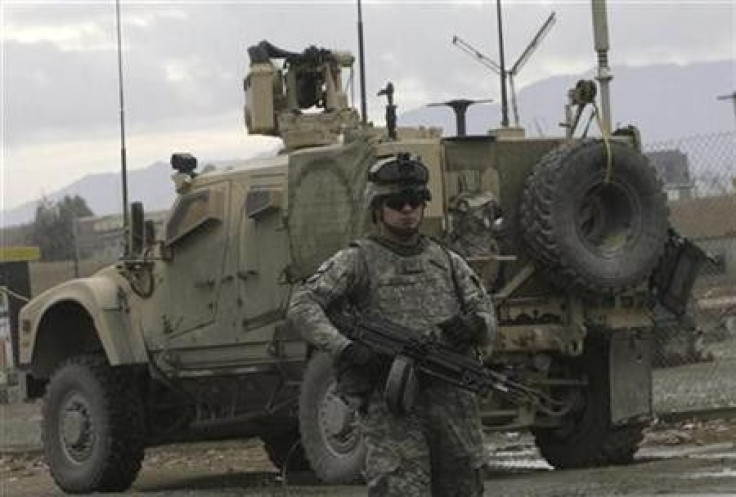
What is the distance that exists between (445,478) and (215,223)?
5726 mm

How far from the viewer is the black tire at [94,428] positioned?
11477 mm

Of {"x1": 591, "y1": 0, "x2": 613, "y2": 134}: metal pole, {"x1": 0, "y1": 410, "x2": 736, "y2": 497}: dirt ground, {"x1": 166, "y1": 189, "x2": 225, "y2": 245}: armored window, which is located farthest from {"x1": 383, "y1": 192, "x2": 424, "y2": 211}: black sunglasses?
{"x1": 591, "y1": 0, "x2": 613, "y2": 134}: metal pole

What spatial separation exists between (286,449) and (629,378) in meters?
3.21

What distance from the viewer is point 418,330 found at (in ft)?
18.7

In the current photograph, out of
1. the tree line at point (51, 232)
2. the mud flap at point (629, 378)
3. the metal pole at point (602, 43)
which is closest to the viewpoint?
the mud flap at point (629, 378)

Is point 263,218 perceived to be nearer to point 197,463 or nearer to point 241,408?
point 241,408

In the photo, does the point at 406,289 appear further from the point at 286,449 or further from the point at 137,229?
the point at 286,449

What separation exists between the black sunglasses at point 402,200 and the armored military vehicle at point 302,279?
3955 millimetres

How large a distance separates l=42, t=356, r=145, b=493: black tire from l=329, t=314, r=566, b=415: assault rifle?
240 inches

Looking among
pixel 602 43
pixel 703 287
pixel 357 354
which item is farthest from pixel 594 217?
pixel 703 287

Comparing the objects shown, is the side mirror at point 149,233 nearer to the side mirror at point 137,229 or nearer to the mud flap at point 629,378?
the side mirror at point 137,229

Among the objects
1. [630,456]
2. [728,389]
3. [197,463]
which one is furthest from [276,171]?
[728,389]

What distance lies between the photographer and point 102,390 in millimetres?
11602

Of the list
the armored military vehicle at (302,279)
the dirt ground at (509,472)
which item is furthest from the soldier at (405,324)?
the armored military vehicle at (302,279)
